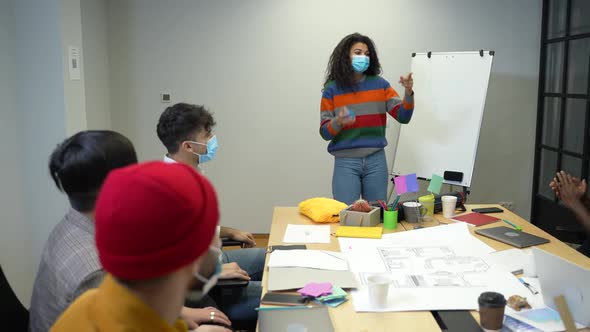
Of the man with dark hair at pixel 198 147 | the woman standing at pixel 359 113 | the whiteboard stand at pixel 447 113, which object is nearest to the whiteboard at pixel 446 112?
the whiteboard stand at pixel 447 113

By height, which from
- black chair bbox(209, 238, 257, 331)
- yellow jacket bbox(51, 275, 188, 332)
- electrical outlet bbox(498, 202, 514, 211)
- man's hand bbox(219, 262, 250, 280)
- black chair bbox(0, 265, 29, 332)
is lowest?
electrical outlet bbox(498, 202, 514, 211)

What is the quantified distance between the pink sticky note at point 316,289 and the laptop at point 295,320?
7 centimetres

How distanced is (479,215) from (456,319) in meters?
1.14

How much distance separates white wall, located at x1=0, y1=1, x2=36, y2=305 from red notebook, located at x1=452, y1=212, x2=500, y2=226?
2.54 meters

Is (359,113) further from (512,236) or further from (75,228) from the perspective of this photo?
(75,228)

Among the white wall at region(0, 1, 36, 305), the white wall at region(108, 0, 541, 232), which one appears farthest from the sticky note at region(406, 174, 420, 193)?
the white wall at region(0, 1, 36, 305)

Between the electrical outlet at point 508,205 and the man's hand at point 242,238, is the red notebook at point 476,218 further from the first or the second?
the electrical outlet at point 508,205

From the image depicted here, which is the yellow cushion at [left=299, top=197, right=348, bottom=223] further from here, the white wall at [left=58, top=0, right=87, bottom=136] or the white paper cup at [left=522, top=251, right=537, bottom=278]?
the white wall at [left=58, top=0, right=87, bottom=136]

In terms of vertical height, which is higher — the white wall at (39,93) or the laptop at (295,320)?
the white wall at (39,93)

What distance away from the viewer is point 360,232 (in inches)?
82.3

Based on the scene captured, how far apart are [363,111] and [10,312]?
2.14m

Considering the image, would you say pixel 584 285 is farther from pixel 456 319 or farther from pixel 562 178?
pixel 562 178

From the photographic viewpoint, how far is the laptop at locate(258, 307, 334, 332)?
4.30ft

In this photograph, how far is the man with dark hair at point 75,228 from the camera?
119 centimetres
